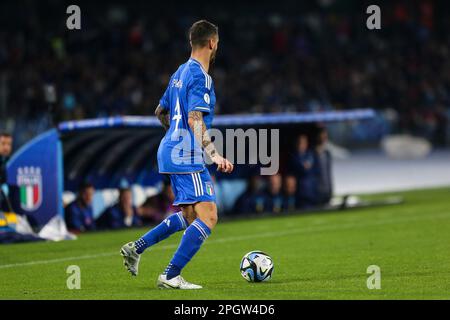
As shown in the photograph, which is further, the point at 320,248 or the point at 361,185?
the point at 361,185

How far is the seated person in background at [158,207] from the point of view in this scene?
17531mm

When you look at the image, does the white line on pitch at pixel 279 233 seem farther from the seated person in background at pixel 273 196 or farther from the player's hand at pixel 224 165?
the player's hand at pixel 224 165

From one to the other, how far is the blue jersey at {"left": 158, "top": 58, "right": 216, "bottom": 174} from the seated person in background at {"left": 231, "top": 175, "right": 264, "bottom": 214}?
9.84 m

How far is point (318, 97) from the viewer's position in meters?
34.3

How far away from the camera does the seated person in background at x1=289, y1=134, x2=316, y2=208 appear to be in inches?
780

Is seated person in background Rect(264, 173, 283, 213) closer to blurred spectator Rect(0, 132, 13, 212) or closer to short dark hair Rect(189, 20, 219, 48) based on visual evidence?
blurred spectator Rect(0, 132, 13, 212)

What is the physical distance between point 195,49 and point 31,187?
6809 mm

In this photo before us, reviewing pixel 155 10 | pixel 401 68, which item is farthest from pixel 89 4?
pixel 401 68

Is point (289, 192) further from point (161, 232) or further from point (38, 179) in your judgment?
point (161, 232)

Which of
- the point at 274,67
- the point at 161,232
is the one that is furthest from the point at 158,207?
the point at 274,67

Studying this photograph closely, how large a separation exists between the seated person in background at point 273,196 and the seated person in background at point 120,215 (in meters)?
3.08

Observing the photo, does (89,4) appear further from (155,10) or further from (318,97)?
(318,97)

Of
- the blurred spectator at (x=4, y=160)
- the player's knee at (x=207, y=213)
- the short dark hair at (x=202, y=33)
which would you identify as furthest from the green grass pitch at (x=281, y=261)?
the short dark hair at (x=202, y=33)

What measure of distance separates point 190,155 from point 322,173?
10907 millimetres
